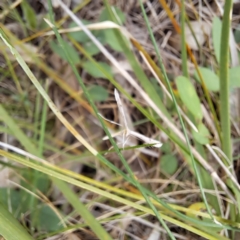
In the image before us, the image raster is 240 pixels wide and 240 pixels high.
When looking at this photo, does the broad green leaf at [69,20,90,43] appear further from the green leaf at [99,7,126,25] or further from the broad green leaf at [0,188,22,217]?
the broad green leaf at [0,188,22,217]

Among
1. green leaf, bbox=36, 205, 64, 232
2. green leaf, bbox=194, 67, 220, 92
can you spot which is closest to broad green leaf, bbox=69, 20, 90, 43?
green leaf, bbox=194, 67, 220, 92

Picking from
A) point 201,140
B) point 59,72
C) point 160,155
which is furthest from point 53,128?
point 201,140

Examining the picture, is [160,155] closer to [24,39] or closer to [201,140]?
[201,140]

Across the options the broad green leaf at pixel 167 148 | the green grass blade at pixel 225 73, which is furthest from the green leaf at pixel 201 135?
the broad green leaf at pixel 167 148

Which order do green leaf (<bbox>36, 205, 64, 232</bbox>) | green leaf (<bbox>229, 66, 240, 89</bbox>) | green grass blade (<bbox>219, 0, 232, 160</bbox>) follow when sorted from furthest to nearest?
green leaf (<bbox>36, 205, 64, 232</bbox>) < green leaf (<bbox>229, 66, 240, 89</bbox>) < green grass blade (<bbox>219, 0, 232, 160</bbox>)

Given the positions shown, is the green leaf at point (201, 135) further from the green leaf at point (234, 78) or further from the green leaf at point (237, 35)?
the green leaf at point (237, 35)

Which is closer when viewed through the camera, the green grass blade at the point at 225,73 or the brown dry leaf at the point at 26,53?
the green grass blade at the point at 225,73

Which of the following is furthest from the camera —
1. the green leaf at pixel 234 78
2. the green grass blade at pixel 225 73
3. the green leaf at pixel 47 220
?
the green leaf at pixel 47 220

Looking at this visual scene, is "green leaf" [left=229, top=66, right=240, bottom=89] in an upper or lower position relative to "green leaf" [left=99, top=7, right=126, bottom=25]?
lower
